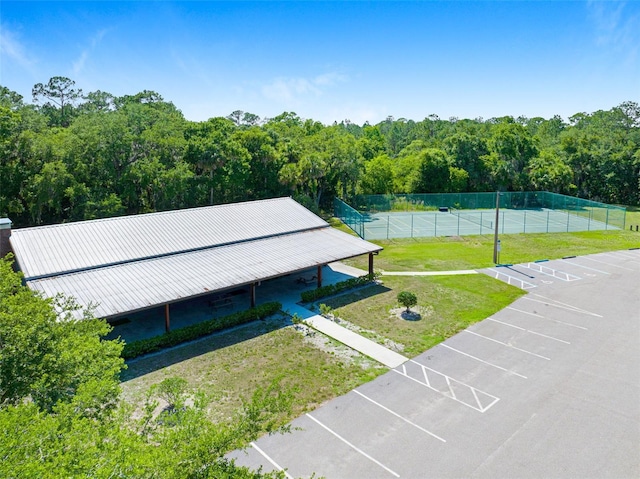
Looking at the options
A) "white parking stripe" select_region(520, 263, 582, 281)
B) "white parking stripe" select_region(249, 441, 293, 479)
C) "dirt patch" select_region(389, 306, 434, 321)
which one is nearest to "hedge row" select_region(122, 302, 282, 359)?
"dirt patch" select_region(389, 306, 434, 321)

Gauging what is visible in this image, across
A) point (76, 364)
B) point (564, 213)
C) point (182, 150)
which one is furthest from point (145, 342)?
point (564, 213)

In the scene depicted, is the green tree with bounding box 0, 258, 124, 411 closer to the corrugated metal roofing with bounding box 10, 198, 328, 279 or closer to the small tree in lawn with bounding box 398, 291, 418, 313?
the corrugated metal roofing with bounding box 10, 198, 328, 279

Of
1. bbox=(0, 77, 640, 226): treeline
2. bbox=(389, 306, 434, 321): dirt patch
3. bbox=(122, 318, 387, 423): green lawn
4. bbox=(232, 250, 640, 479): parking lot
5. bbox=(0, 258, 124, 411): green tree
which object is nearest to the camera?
bbox=(0, 258, 124, 411): green tree

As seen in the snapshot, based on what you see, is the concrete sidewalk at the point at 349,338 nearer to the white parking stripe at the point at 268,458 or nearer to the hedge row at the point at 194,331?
the hedge row at the point at 194,331

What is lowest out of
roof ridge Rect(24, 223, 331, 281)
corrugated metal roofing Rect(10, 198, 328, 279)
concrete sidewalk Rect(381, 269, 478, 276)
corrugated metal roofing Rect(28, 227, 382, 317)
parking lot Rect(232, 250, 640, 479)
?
parking lot Rect(232, 250, 640, 479)

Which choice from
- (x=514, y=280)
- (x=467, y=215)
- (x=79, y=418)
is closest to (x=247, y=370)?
(x=79, y=418)
